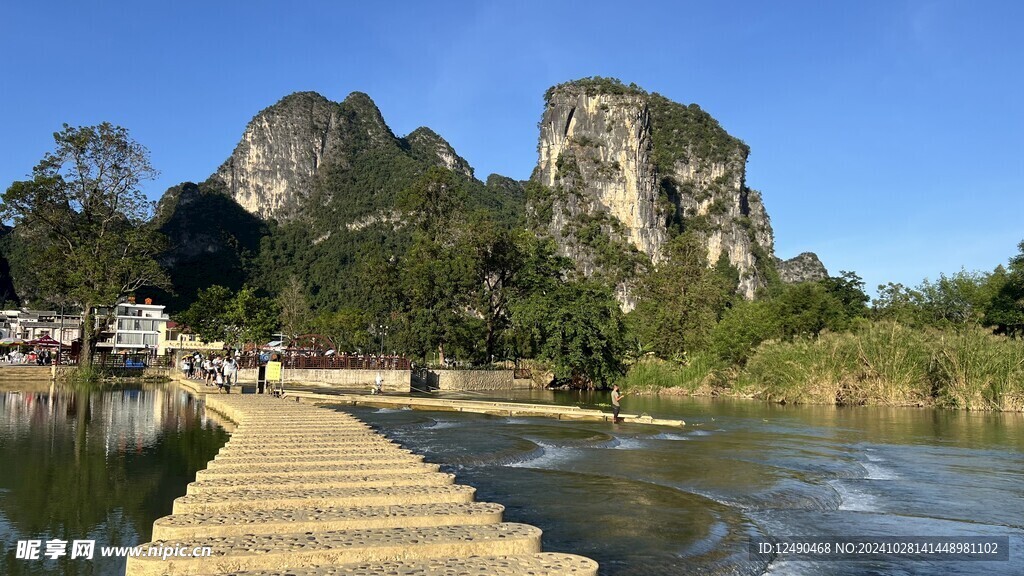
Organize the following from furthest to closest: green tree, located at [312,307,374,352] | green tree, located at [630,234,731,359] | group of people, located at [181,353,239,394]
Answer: green tree, located at [312,307,374,352] < green tree, located at [630,234,731,359] < group of people, located at [181,353,239,394]

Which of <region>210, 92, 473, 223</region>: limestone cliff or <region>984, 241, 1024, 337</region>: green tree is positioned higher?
<region>210, 92, 473, 223</region>: limestone cliff

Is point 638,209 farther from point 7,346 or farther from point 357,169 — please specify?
point 7,346

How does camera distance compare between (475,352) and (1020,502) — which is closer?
(1020,502)

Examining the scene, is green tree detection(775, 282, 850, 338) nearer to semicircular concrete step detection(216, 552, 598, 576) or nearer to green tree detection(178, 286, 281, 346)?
green tree detection(178, 286, 281, 346)

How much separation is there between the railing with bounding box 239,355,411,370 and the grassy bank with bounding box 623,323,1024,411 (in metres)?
20.9

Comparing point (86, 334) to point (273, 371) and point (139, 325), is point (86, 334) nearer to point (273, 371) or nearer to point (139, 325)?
point (273, 371)

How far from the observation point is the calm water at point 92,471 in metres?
8.20

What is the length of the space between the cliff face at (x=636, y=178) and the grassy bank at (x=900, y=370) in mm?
95406

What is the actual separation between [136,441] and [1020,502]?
17.4m

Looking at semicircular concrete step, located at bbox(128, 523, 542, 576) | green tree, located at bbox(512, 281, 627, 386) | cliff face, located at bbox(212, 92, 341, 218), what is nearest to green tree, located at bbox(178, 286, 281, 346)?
green tree, located at bbox(512, 281, 627, 386)

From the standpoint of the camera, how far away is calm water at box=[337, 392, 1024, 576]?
8664 millimetres

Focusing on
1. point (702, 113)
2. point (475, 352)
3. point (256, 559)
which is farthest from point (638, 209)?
point (256, 559)

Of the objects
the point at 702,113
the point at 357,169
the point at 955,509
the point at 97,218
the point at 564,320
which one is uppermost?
the point at 702,113

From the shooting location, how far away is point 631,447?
18.1 meters
